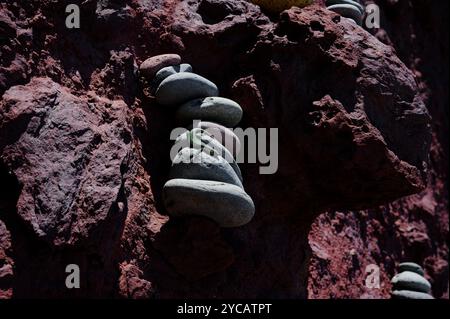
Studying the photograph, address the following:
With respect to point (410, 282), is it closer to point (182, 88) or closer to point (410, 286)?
point (410, 286)

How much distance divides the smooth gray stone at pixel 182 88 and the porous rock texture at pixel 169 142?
88 mm

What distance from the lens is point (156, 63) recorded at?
2.99 m

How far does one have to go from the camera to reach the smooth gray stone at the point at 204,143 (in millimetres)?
2754

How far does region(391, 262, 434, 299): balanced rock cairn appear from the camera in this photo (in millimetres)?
A: 4289

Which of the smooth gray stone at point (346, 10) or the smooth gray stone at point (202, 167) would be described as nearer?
the smooth gray stone at point (202, 167)

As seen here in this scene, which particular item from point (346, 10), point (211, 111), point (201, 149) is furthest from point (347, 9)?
point (201, 149)

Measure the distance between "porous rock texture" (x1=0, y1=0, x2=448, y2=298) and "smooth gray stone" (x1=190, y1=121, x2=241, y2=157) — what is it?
0.76 feet

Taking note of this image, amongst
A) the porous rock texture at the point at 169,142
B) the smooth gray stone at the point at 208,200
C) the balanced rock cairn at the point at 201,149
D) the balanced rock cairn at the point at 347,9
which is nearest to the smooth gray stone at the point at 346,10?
the balanced rock cairn at the point at 347,9

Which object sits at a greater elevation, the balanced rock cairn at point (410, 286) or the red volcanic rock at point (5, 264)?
the balanced rock cairn at point (410, 286)

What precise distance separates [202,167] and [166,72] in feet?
1.66

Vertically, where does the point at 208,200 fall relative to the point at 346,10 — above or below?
below

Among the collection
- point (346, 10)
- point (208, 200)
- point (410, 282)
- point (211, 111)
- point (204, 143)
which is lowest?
point (208, 200)

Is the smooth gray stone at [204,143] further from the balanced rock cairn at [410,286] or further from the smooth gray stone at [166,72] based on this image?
the balanced rock cairn at [410,286]
